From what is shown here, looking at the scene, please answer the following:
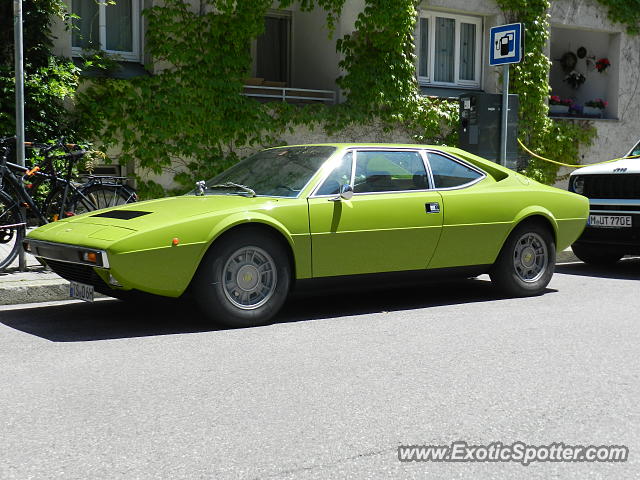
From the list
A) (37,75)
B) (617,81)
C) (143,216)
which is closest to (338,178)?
(143,216)

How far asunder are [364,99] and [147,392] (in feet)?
36.3

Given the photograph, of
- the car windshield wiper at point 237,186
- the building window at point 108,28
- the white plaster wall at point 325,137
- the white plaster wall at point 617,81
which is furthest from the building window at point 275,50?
the car windshield wiper at point 237,186

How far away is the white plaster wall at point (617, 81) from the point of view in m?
17.9

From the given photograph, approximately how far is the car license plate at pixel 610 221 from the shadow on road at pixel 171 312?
1.93m

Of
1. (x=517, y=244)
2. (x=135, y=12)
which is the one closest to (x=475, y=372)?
(x=517, y=244)

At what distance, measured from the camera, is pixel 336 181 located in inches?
281

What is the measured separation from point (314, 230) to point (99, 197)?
347 cm

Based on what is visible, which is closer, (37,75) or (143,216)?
(143,216)

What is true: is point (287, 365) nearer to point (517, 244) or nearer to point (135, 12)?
point (517, 244)

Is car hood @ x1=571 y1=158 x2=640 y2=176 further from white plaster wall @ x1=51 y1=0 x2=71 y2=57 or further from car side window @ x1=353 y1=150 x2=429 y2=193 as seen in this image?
white plaster wall @ x1=51 y1=0 x2=71 y2=57

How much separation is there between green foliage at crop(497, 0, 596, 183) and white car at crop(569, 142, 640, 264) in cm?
644

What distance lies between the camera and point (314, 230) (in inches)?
268

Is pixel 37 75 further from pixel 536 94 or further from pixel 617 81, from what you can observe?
pixel 617 81

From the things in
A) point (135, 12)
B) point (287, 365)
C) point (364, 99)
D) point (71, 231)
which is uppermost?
point (135, 12)
